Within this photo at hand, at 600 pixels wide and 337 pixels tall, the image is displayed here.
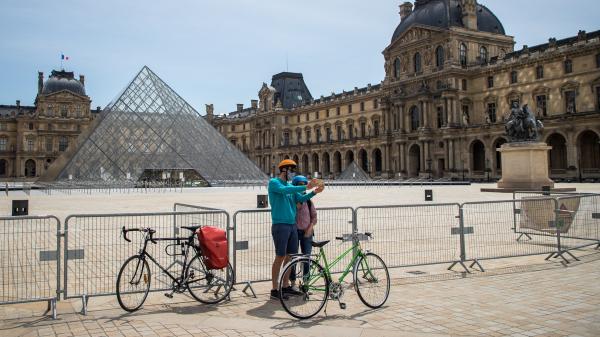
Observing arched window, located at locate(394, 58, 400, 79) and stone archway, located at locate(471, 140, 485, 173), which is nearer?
stone archway, located at locate(471, 140, 485, 173)

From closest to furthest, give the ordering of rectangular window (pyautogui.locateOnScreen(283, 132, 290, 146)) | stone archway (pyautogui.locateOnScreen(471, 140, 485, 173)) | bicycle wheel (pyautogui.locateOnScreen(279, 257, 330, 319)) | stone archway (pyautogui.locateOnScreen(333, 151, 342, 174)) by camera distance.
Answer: bicycle wheel (pyautogui.locateOnScreen(279, 257, 330, 319)), stone archway (pyautogui.locateOnScreen(471, 140, 485, 173)), stone archway (pyautogui.locateOnScreen(333, 151, 342, 174)), rectangular window (pyautogui.locateOnScreen(283, 132, 290, 146))

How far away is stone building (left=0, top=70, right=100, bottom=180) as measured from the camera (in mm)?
97500

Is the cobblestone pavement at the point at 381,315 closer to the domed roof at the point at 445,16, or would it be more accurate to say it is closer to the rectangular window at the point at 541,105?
the rectangular window at the point at 541,105

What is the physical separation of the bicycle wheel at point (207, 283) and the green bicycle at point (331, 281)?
0.88 meters

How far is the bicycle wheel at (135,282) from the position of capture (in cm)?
→ 598

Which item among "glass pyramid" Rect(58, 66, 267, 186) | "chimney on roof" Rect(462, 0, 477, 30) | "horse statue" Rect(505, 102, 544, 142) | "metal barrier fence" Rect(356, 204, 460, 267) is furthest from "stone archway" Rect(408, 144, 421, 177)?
"metal barrier fence" Rect(356, 204, 460, 267)

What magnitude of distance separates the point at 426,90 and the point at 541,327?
183 ft

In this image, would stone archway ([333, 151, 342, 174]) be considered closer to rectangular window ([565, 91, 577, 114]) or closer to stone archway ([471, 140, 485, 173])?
stone archway ([471, 140, 485, 173])

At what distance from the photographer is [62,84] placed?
102 metres

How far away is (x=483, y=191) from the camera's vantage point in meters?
30.0

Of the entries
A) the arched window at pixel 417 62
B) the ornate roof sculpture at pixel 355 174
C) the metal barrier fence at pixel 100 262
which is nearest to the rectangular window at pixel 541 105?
the arched window at pixel 417 62

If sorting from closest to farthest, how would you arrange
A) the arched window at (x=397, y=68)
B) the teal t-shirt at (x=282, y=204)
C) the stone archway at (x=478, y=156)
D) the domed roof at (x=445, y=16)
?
1. the teal t-shirt at (x=282, y=204)
2. the stone archway at (x=478, y=156)
3. the domed roof at (x=445, y=16)
4. the arched window at (x=397, y=68)

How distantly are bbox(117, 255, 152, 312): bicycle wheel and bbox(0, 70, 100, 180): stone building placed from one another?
328ft

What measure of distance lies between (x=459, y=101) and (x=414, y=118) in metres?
6.62
